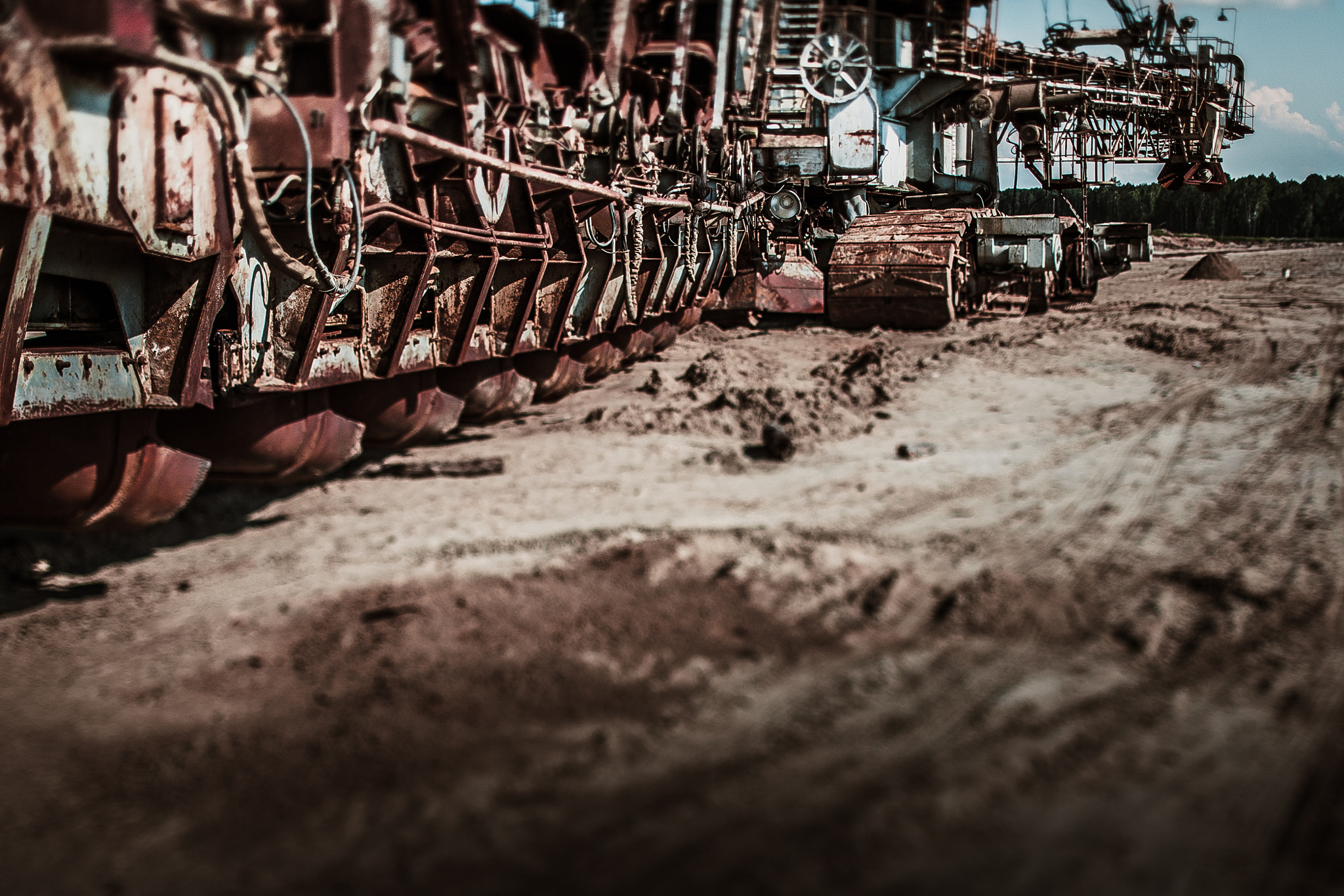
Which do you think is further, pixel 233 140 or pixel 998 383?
pixel 998 383

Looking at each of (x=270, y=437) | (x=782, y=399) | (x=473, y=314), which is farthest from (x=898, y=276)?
(x=270, y=437)

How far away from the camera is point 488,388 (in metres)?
8.36

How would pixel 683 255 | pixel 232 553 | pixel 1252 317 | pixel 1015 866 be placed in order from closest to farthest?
pixel 1015 866 → pixel 232 553 → pixel 1252 317 → pixel 683 255

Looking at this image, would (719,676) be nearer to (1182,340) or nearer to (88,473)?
(88,473)

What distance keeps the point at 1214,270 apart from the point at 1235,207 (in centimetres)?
3132

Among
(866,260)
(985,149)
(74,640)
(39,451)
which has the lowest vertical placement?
(74,640)

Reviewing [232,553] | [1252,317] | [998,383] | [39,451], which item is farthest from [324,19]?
[1252,317]

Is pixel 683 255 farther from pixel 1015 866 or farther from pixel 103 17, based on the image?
pixel 1015 866

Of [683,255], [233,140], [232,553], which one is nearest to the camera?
[233,140]

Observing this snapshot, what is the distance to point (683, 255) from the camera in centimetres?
1219

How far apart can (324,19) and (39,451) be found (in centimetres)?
236

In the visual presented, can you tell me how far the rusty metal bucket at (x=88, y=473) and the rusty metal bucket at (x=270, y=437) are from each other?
57 cm

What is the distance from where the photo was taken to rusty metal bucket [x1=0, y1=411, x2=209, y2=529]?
4.49 m

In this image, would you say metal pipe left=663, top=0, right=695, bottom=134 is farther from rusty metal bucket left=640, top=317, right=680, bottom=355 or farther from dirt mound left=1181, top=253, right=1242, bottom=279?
dirt mound left=1181, top=253, right=1242, bottom=279
